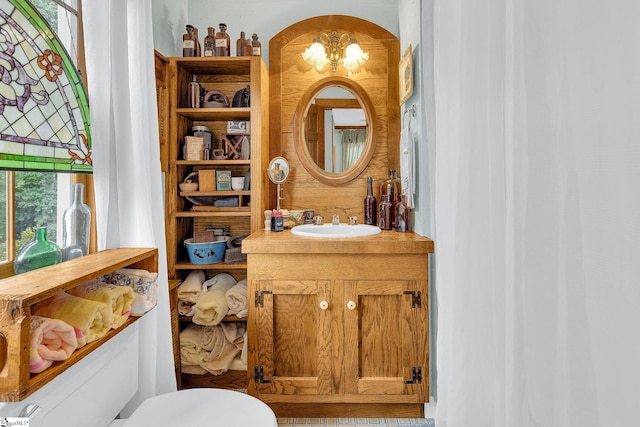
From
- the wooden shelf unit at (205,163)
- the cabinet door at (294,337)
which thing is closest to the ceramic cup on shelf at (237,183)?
the wooden shelf unit at (205,163)

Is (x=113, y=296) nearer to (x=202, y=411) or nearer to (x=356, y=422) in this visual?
(x=202, y=411)

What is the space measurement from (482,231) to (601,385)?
0.44 meters

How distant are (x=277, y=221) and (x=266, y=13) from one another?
1.47 metres

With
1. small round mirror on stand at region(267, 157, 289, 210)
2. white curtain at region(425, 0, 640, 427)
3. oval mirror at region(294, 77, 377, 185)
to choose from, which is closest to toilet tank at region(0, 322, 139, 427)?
white curtain at region(425, 0, 640, 427)

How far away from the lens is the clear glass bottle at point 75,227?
A: 4.73 ft

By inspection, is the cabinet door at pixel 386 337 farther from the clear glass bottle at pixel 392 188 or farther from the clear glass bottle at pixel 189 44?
the clear glass bottle at pixel 189 44

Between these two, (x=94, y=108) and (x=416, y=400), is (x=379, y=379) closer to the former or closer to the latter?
(x=416, y=400)

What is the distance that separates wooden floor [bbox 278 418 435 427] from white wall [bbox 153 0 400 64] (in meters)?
2.23

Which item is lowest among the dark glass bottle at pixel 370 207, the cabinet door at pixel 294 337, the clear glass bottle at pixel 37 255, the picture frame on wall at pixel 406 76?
the cabinet door at pixel 294 337

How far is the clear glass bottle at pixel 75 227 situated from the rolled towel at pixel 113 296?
18cm

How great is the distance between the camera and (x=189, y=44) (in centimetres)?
241

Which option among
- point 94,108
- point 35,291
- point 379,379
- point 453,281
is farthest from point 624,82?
point 379,379

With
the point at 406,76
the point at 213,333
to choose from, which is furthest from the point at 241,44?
the point at 213,333

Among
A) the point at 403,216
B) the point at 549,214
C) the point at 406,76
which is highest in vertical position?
the point at 406,76
